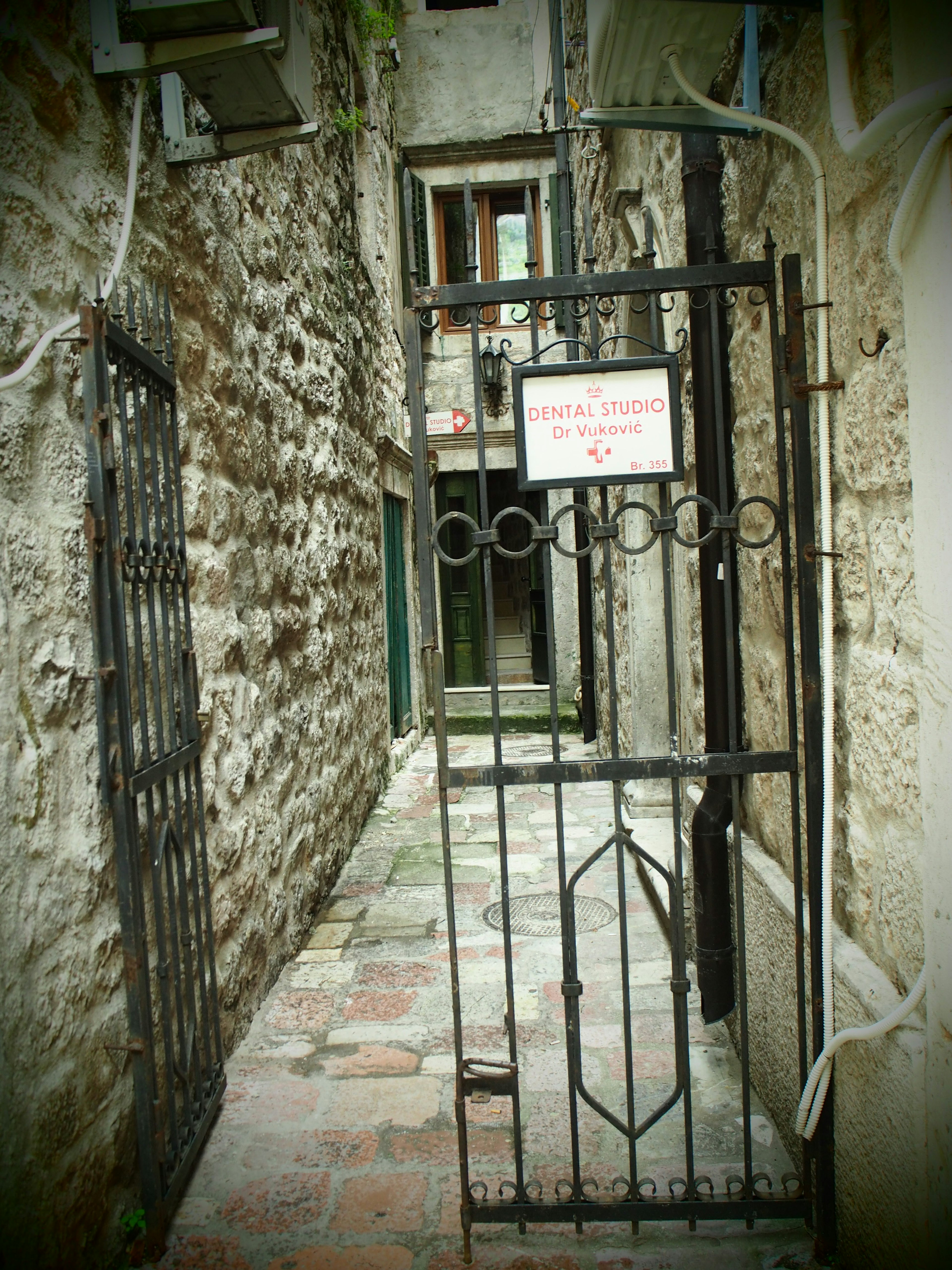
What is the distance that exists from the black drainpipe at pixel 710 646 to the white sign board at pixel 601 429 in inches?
23.3

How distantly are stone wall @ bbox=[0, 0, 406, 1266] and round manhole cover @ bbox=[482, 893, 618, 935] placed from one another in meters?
0.85

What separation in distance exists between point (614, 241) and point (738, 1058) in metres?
4.28

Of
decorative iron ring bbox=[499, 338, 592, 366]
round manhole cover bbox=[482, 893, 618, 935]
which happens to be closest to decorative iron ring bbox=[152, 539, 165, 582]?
decorative iron ring bbox=[499, 338, 592, 366]

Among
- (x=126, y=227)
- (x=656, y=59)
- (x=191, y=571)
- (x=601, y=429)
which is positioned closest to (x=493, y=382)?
(x=191, y=571)

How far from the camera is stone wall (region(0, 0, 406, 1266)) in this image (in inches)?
65.9

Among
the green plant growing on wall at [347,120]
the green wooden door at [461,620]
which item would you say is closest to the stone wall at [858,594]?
the green plant growing on wall at [347,120]

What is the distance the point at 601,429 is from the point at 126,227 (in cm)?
129

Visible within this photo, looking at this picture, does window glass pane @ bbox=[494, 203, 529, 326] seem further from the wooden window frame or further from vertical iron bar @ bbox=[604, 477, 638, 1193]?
vertical iron bar @ bbox=[604, 477, 638, 1193]

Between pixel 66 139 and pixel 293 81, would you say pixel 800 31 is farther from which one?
pixel 66 139

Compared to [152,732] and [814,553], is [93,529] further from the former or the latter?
[814,553]

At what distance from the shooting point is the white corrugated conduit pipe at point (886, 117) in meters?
1.25

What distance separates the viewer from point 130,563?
196 cm

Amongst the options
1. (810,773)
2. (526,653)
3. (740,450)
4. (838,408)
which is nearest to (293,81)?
(740,450)

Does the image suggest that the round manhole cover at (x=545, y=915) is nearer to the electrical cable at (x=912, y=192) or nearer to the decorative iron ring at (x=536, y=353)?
the decorative iron ring at (x=536, y=353)
